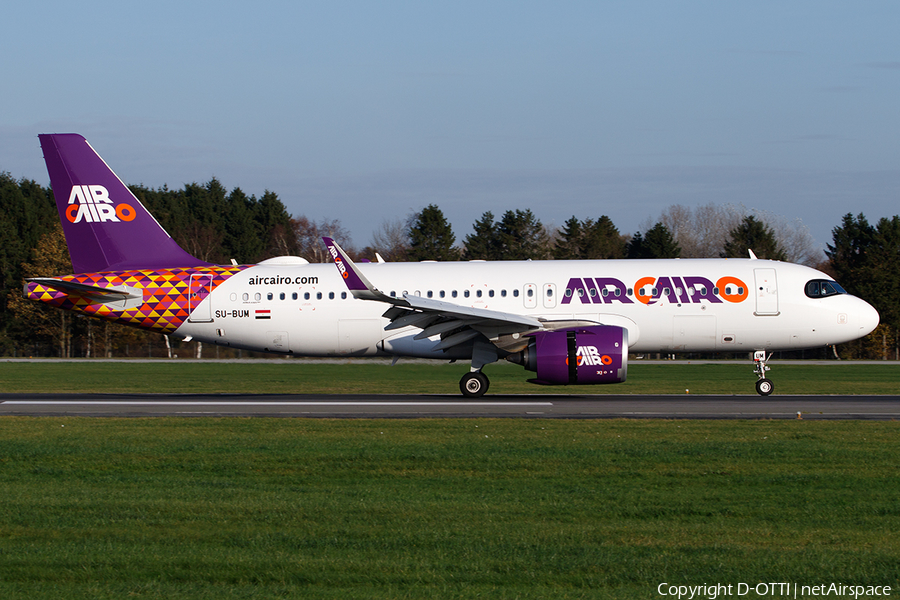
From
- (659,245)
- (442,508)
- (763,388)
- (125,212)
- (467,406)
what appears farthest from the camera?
(659,245)

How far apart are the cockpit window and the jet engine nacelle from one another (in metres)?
5.76

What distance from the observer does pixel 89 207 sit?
26344 millimetres

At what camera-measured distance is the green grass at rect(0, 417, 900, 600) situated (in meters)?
6.93

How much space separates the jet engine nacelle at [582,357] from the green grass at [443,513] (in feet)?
21.6

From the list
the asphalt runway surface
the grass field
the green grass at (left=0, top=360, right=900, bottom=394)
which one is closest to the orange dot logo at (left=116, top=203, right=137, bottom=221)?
the asphalt runway surface

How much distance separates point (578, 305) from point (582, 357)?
244cm

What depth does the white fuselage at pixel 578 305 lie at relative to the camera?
24297 mm

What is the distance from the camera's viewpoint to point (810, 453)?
42.5 feet

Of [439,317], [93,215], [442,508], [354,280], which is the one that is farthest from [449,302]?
[442,508]

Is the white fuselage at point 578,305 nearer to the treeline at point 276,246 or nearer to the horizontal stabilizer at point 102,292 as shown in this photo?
the horizontal stabilizer at point 102,292

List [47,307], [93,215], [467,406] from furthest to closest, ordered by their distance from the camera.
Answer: [47,307] → [93,215] → [467,406]

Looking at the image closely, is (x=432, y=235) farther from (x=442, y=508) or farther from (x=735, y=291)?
(x=442, y=508)

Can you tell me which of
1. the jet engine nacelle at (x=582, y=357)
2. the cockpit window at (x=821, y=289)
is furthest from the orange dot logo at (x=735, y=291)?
the jet engine nacelle at (x=582, y=357)
